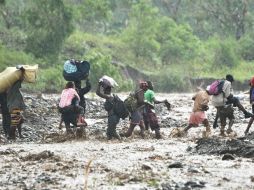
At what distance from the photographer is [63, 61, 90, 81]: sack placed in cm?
1535

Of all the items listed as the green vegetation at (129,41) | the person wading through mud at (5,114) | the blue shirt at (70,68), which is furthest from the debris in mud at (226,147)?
the green vegetation at (129,41)

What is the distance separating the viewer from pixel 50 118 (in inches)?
815

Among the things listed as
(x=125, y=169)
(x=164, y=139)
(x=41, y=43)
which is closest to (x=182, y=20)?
(x=41, y=43)

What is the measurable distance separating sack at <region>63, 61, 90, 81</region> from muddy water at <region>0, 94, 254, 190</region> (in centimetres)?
129

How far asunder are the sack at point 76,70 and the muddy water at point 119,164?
1.29m

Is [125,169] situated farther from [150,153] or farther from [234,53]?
[234,53]

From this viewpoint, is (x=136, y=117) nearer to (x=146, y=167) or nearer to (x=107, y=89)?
(x=107, y=89)

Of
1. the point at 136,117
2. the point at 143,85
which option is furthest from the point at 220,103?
the point at 136,117

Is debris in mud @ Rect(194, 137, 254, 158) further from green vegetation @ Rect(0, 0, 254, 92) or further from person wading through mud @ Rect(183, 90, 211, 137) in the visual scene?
green vegetation @ Rect(0, 0, 254, 92)

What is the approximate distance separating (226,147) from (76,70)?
459 cm

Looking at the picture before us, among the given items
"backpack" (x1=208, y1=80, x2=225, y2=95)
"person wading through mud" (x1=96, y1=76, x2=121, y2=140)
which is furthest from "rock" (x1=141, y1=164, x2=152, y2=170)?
"backpack" (x1=208, y1=80, x2=225, y2=95)

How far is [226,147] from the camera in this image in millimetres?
12016

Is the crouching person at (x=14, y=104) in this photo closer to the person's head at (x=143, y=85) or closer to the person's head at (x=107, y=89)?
the person's head at (x=107, y=89)

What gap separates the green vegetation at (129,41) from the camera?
128ft
